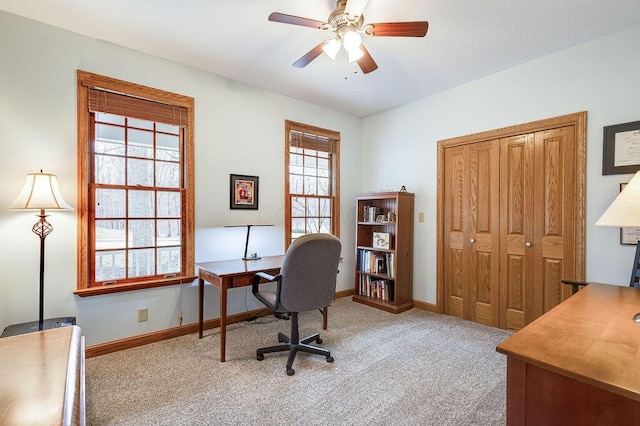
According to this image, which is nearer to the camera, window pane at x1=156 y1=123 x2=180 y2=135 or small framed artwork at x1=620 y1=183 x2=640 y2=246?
small framed artwork at x1=620 y1=183 x2=640 y2=246

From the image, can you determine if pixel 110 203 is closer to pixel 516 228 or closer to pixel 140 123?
pixel 140 123

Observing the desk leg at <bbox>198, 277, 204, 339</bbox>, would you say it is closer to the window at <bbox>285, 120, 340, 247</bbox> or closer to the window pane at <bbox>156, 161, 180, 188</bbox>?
the window pane at <bbox>156, 161, 180, 188</bbox>

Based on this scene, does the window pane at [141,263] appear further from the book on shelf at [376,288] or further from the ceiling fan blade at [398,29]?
the ceiling fan blade at [398,29]

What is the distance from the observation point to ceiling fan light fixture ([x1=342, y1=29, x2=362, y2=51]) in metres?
1.94

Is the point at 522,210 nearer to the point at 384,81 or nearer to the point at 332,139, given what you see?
the point at 384,81

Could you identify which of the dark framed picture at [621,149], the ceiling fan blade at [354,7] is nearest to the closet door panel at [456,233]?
the dark framed picture at [621,149]

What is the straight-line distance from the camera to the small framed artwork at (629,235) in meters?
2.28

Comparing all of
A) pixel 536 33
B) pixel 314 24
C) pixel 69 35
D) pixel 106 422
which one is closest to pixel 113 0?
pixel 69 35

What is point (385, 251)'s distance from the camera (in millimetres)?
3764

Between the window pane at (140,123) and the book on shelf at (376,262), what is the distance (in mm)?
2835

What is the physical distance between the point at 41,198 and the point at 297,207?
245 cm

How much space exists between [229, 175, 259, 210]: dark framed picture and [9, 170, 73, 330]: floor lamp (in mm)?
1436

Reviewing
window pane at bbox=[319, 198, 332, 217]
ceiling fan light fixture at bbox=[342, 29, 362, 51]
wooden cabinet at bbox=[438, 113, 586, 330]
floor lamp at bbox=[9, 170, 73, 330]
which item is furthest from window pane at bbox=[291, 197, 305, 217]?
floor lamp at bbox=[9, 170, 73, 330]

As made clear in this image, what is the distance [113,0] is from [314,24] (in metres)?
1.39
